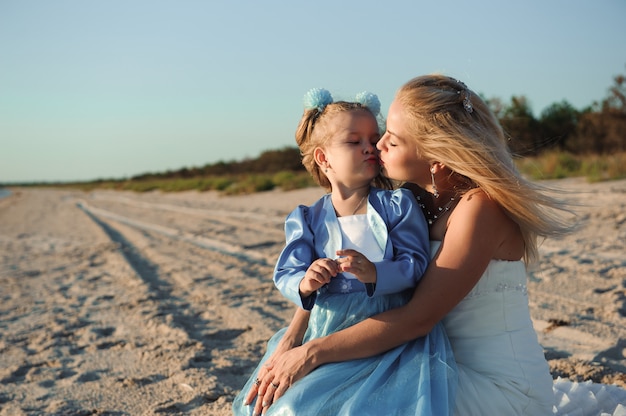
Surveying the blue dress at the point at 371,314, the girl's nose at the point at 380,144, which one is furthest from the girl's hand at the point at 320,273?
the girl's nose at the point at 380,144

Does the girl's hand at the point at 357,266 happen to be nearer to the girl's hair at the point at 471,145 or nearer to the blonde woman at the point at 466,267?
the blonde woman at the point at 466,267

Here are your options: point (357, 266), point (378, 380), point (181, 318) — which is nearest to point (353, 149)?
point (357, 266)

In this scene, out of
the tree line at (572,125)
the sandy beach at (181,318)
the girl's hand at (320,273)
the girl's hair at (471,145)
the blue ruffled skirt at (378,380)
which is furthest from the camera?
the tree line at (572,125)

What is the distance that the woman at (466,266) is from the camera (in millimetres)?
1999

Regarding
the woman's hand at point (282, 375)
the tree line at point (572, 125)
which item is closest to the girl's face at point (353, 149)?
the woman's hand at point (282, 375)

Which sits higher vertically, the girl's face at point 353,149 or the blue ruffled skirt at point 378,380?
the girl's face at point 353,149

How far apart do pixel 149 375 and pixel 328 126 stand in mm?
2074

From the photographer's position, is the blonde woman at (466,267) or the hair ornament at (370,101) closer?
the blonde woman at (466,267)

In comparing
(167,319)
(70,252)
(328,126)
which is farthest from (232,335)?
(70,252)

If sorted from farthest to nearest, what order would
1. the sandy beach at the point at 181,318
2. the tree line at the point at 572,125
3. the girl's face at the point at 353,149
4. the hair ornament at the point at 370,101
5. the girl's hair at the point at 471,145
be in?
the tree line at the point at 572,125 → the sandy beach at the point at 181,318 → the hair ornament at the point at 370,101 → the girl's face at the point at 353,149 → the girl's hair at the point at 471,145

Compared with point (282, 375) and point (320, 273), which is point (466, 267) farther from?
point (282, 375)

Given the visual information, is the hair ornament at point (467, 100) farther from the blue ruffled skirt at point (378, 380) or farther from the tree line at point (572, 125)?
the tree line at point (572, 125)

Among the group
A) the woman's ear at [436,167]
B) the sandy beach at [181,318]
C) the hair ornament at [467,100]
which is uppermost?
the hair ornament at [467,100]

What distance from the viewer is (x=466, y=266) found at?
6.57ft
